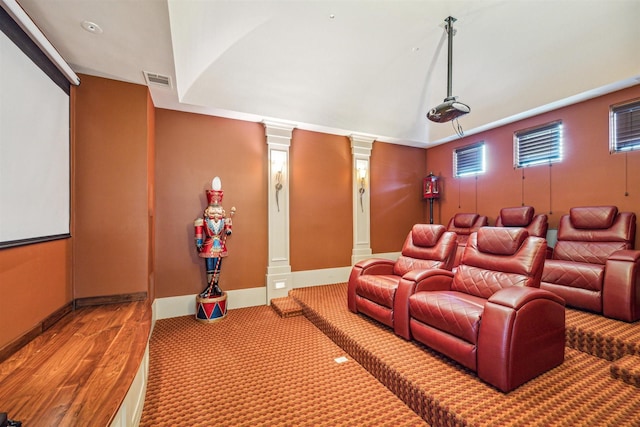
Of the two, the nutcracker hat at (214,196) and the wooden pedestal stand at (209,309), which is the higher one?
the nutcracker hat at (214,196)

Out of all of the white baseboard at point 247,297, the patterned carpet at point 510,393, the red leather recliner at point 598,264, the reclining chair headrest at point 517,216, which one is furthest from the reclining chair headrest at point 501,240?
the white baseboard at point 247,297

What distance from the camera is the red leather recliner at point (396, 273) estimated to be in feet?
8.32

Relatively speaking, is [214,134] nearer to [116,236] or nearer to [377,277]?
[116,236]

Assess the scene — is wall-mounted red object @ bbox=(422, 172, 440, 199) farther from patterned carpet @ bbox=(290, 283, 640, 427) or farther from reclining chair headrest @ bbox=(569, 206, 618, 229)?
patterned carpet @ bbox=(290, 283, 640, 427)

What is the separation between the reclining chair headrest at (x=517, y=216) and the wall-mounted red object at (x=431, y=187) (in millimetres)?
1304

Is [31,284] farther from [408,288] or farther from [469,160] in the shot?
[469,160]

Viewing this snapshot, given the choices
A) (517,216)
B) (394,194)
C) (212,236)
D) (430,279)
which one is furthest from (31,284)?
(517,216)

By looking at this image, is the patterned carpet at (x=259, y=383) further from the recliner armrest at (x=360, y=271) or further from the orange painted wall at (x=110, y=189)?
the orange painted wall at (x=110, y=189)

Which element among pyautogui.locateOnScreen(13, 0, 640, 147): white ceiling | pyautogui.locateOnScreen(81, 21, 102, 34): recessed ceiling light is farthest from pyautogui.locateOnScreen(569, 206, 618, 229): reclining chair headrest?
pyautogui.locateOnScreen(81, 21, 102, 34): recessed ceiling light

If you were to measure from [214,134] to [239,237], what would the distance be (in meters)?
1.44

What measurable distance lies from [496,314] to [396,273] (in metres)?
1.54

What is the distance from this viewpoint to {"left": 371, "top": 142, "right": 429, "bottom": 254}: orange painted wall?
5.00 meters

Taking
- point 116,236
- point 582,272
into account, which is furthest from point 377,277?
point 116,236

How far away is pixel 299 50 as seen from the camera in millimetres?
3117
